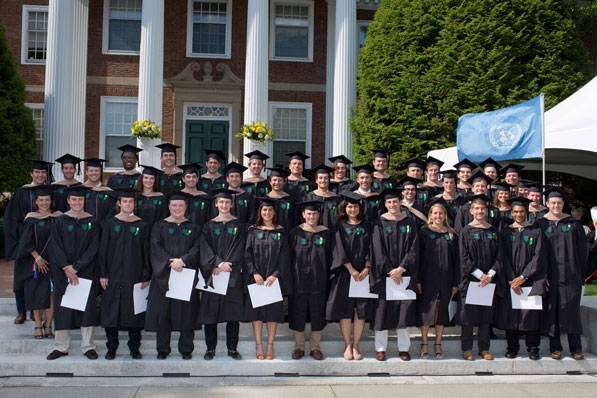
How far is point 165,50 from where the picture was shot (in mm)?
20172

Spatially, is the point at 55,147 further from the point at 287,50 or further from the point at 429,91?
the point at 429,91

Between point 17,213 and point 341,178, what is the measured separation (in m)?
4.80

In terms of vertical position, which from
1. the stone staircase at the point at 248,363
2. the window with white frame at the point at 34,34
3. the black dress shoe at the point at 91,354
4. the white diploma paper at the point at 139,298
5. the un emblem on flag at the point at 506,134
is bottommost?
the stone staircase at the point at 248,363

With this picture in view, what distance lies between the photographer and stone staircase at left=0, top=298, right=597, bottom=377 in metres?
7.27

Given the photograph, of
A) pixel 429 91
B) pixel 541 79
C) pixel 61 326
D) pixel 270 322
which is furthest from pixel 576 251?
pixel 541 79

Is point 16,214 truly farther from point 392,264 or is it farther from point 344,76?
point 344,76

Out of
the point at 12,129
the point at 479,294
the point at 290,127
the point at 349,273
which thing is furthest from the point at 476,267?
the point at 290,127

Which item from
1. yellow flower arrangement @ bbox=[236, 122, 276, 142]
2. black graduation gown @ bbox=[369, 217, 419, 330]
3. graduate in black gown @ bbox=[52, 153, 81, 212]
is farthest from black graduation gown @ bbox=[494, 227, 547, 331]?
yellow flower arrangement @ bbox=[236, 122, 276, 142]

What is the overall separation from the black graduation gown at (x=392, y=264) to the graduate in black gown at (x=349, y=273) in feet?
0.41

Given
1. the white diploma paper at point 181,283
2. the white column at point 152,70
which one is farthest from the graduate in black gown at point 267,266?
the white column at point 152,70

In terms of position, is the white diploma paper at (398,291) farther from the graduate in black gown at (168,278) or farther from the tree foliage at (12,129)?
the tree foliage at (12,129)

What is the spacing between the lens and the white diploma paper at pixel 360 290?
7.66 m

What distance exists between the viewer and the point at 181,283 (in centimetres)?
746

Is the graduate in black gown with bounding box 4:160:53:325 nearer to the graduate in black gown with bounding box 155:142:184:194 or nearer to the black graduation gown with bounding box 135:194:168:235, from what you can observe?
the black graduation gown with bounding box 135:194:168:235
